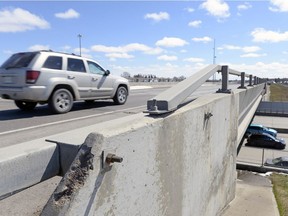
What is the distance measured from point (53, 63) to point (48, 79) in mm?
551

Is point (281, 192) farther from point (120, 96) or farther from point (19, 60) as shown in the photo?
point (19, 60)

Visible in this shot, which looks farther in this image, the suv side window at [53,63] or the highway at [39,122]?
the suv side window at [53,63]

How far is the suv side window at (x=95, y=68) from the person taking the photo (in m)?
10.1

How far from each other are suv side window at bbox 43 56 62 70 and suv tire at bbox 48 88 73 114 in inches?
26.5

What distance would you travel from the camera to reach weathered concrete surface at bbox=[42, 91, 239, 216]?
2.11 metres

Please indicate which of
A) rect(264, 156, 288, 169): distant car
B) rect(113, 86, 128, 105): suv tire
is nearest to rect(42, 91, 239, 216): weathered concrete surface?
rect(113, 86, 128, 105): suv tire

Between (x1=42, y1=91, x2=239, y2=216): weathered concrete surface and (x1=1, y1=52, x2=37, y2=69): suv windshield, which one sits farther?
(x1=1, y1=52, x2=37, y2=69): suv windshield

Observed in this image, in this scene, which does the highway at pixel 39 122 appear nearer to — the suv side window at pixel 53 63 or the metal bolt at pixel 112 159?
the suv side window at pixel 53 63

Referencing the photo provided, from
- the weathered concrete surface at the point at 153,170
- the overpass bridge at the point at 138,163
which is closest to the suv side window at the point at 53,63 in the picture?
the overpass bridge at the point at 138,163

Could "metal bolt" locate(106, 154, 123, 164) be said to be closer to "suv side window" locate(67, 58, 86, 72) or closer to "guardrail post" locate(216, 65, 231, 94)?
"guardrail post" locate(216, 65, 231, 94)

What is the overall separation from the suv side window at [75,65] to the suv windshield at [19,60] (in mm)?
1154

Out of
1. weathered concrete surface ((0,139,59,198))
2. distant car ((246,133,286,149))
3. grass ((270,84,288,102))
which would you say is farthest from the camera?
grass ((270,84,288,102))

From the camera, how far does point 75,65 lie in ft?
31.2

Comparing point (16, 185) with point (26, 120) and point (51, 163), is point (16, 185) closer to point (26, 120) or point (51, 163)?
point (51, 163)
